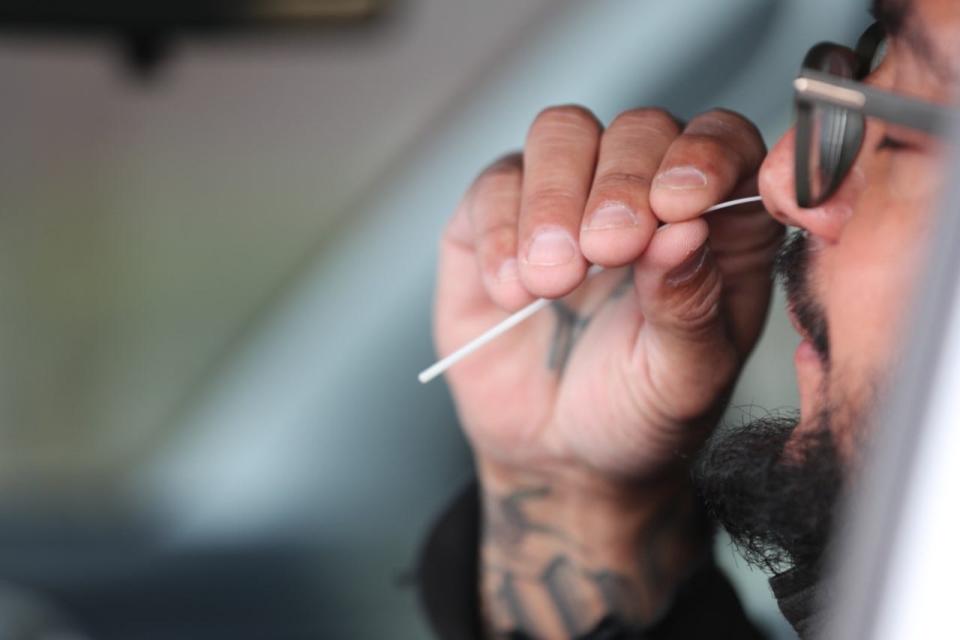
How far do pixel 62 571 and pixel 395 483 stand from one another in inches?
19.7

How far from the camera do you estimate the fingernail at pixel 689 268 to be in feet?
1.89

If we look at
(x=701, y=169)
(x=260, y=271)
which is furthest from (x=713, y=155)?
(x=260, y=271)

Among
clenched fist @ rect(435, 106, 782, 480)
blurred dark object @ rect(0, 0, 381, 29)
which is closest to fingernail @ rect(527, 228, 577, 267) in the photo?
clenched fist @ rect(435, 106, 782, 480)

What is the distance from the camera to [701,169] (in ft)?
1.87

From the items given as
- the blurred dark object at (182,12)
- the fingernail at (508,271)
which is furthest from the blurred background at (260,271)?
the fingernail at (508,271)

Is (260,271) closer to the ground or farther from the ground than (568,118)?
farther from the ground

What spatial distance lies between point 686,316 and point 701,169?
76 mm

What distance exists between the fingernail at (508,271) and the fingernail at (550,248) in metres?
0.03

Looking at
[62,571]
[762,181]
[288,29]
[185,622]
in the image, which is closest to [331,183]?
[288,29]

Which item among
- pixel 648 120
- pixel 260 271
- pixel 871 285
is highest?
pixel 260 271

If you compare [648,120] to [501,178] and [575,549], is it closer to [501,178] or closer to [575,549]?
[501,178]

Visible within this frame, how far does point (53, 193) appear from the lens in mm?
2367

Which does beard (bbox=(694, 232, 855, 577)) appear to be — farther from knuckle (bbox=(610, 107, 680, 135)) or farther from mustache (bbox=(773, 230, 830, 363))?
knuckle (bbox=(610, 107, 680, 135))

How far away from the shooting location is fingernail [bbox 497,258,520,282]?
0.61 meters
